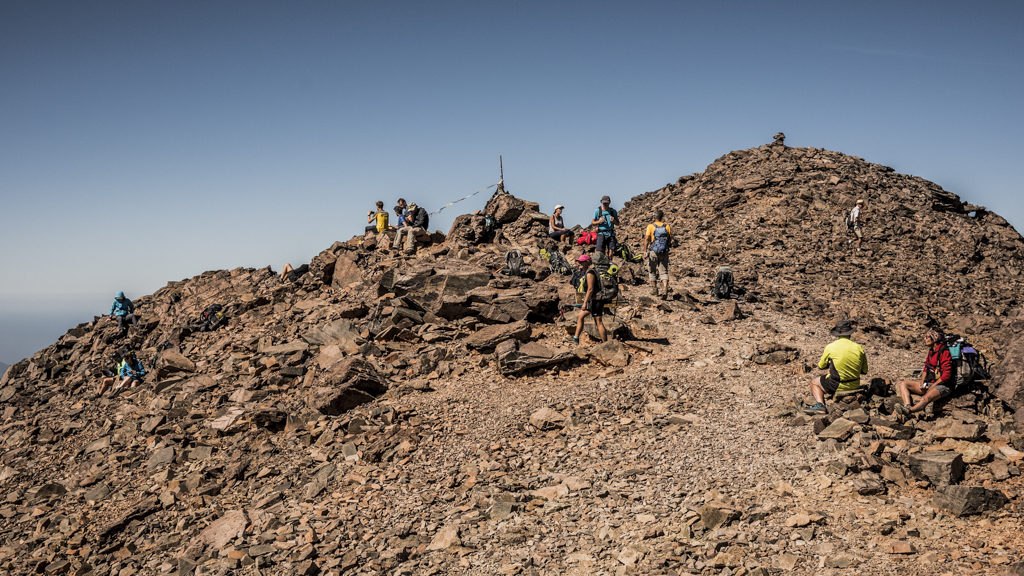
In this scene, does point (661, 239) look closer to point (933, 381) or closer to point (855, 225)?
point (933, 381)

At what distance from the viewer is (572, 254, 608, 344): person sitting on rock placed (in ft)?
48.2

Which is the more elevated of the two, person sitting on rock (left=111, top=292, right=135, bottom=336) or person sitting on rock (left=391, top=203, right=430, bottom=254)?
person sitting on rock (left=391, top=203, right=430, bottom=254)

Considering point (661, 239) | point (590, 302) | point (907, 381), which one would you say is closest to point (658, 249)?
point (661, 239)

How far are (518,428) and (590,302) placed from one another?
13.3ft

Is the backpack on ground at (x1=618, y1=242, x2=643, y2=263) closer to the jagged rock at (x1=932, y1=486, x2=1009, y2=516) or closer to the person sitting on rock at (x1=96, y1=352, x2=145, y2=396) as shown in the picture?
the jagged rock at (x1=932, y1=486, x2=1009, y2=516)

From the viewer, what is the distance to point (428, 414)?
524 inches

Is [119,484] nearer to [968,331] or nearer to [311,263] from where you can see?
[311,263]

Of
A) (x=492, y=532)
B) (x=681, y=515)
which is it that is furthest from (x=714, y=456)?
(x=492, y=532)

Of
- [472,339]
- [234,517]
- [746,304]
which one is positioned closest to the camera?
[234,517]

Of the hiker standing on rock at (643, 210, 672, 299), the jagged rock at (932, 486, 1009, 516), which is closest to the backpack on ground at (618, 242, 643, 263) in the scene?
the hiker standing on rock at (643, 210, 672, 299)

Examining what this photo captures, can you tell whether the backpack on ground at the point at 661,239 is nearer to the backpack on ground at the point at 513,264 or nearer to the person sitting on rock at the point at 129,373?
the backpack on ground at the point at 513,264

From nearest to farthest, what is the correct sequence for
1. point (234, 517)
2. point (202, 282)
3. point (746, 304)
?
point (234, 517), point (746, 304), point (202, 282)

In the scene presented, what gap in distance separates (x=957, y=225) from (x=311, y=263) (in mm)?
28615

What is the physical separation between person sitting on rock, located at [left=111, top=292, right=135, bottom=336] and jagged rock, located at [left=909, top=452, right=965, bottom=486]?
28355mm
